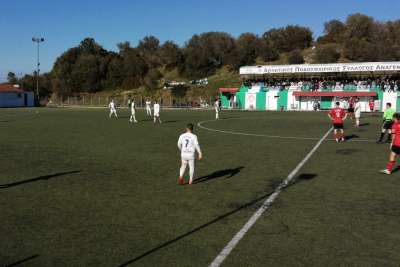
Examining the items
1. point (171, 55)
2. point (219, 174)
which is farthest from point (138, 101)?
point (219, 174)

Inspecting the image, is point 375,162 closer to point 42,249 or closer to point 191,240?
point 191,240

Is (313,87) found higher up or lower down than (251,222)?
higher up

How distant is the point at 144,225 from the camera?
7.86m

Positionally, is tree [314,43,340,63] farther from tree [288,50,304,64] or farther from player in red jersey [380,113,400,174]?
player in red jersey [380,113,400,174]

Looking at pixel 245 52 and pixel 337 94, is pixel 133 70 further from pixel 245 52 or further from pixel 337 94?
pixel 337 94

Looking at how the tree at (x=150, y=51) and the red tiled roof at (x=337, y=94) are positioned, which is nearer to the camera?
the red tiled roof at (x=337, y=94)

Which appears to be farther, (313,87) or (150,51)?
(150,51)

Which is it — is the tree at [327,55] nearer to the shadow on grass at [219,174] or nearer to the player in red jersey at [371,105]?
the player in red jersey at [371,105]

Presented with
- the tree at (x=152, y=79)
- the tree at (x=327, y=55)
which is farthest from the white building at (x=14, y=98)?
the tree at (x=327, y=55)

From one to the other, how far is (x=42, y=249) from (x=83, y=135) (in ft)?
58.8

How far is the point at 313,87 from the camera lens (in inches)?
2457

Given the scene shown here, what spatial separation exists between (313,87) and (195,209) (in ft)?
187

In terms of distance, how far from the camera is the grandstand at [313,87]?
56969 millimetres

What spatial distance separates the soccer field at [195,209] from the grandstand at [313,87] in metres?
44.5
